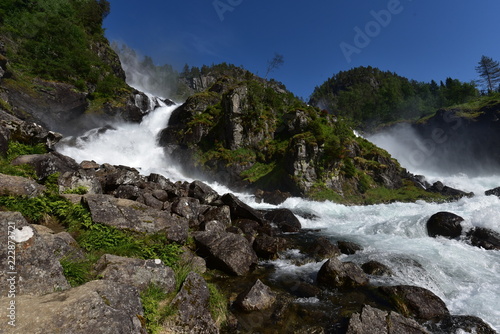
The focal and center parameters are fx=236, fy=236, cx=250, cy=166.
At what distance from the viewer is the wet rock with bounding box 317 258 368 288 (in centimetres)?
801

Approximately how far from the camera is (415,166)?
6278 centimetres

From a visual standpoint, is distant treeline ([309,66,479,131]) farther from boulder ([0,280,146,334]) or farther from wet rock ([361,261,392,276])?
boulder ([0,280,146,334])

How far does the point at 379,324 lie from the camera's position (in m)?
5.28

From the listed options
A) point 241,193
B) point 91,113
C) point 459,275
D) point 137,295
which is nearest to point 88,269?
point 137,295

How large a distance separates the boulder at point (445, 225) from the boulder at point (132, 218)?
1418cm

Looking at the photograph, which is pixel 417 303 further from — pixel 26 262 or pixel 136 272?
pixel 26 262

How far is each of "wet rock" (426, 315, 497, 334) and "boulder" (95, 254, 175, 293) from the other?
6630 millimetres

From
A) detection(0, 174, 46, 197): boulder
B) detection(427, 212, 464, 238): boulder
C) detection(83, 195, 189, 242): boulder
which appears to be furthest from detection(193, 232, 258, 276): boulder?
detection(427, 212, 464, 238): boulder

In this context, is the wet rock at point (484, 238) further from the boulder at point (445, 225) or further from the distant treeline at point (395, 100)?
the distant treeline at point (395, 100)

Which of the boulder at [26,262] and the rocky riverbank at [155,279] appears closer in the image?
the rocky riverbank at [155,279]

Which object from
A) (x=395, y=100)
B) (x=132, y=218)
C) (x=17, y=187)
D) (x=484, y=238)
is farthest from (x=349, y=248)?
(x=395, y=100)

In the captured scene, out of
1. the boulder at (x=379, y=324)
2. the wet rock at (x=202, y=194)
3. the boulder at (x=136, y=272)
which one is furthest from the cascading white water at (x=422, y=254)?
the wet rock at (x=202, y=194)

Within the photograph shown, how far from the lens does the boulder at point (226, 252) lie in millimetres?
8742

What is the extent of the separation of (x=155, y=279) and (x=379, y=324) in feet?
16.8
